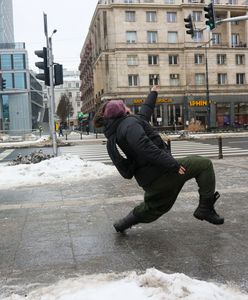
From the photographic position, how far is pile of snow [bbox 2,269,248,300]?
315cm

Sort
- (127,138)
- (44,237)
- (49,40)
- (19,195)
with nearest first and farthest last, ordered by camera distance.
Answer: (127,138) < (44,237) < (19,195) < (49,40)

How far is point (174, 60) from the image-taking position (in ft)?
184

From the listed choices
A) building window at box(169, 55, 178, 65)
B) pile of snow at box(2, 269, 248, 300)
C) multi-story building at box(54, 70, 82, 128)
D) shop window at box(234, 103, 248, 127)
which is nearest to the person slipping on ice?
pile of snow at box(2, 269, 248, 300)

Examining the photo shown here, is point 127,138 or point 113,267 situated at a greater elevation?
point 127,138

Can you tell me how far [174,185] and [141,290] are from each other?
1.63 metres

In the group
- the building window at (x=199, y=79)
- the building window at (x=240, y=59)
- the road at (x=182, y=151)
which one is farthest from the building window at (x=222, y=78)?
the road at (x=182, y=151)

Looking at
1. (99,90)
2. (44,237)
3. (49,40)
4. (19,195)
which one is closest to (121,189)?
(19,195)

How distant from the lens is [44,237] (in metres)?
5.24

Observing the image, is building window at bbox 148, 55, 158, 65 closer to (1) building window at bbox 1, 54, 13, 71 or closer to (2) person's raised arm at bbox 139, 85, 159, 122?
(1) building window at bbox 1, 54, 13, 71

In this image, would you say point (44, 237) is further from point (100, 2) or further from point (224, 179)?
point (100, 2)

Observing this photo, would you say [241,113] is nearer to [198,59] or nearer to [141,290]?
[198,59]

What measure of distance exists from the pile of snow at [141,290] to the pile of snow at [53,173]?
6319 mm

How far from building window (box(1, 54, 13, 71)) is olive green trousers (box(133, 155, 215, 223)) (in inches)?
3246

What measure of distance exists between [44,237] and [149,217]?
4.25 ft
